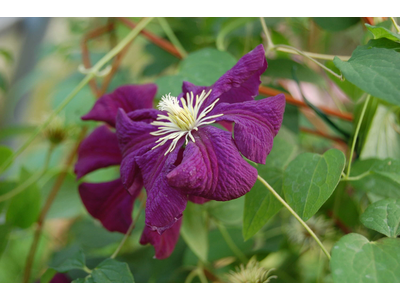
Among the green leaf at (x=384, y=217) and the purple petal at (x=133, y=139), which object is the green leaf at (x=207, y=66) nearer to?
the purple petal at (x=133, y=139)

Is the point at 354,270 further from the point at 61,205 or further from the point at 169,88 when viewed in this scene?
the point at 61,205

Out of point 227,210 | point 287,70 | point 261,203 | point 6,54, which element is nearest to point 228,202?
point 227,210

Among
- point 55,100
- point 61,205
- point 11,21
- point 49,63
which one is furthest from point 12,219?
point 11,21

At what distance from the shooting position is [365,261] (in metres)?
0.24

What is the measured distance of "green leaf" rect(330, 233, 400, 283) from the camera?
0.23 m

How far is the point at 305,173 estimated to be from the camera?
0.95 ft

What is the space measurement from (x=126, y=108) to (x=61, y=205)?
0.31 metres

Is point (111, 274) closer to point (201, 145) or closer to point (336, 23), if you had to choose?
point (201, 145)

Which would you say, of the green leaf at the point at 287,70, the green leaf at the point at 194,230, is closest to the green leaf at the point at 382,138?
the green leaf at the point at 287,70

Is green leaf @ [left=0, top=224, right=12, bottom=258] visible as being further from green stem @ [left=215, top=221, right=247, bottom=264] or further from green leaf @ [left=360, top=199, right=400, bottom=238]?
green leaf @ [left=360, top=199, right=400, bottom=238]

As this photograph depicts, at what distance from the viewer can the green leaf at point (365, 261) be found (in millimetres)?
227

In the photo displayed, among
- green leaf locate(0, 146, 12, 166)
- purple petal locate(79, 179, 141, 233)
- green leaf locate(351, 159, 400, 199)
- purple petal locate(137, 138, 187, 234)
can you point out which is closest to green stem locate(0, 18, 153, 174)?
green leaf locate(0, 146, 12, 166)

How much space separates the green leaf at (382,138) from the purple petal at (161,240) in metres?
0.25

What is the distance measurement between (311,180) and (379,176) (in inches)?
3.9
